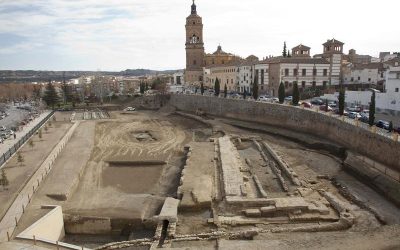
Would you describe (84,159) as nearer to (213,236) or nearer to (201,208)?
(201,208)

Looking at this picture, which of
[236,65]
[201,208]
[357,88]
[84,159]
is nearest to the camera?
[201,208]

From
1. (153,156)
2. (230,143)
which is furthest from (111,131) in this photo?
(230,143)

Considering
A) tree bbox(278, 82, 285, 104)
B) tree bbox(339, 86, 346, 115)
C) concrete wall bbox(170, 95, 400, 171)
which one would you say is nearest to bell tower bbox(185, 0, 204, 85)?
concrete wall bbox(170, 95, 400, 171)

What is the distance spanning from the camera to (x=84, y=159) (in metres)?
27.7

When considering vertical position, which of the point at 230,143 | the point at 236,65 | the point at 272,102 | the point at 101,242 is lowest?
the point at 101,242

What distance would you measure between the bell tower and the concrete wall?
16.4 metres

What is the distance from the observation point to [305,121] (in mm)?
34531

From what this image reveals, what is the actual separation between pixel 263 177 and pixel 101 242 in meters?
10.9

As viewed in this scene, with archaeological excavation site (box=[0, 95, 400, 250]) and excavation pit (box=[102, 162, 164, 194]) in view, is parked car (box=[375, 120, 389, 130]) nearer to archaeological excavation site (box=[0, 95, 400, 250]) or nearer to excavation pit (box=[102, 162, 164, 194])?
archaeological excavation site (box=[0, 95, 400, 250])

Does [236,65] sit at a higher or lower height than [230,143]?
higher

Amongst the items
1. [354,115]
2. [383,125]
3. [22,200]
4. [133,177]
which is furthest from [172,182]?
[354,115]

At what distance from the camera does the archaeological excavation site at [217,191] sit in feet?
49.6

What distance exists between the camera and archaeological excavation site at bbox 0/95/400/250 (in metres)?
15.1

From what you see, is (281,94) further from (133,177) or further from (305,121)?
(133,177)
